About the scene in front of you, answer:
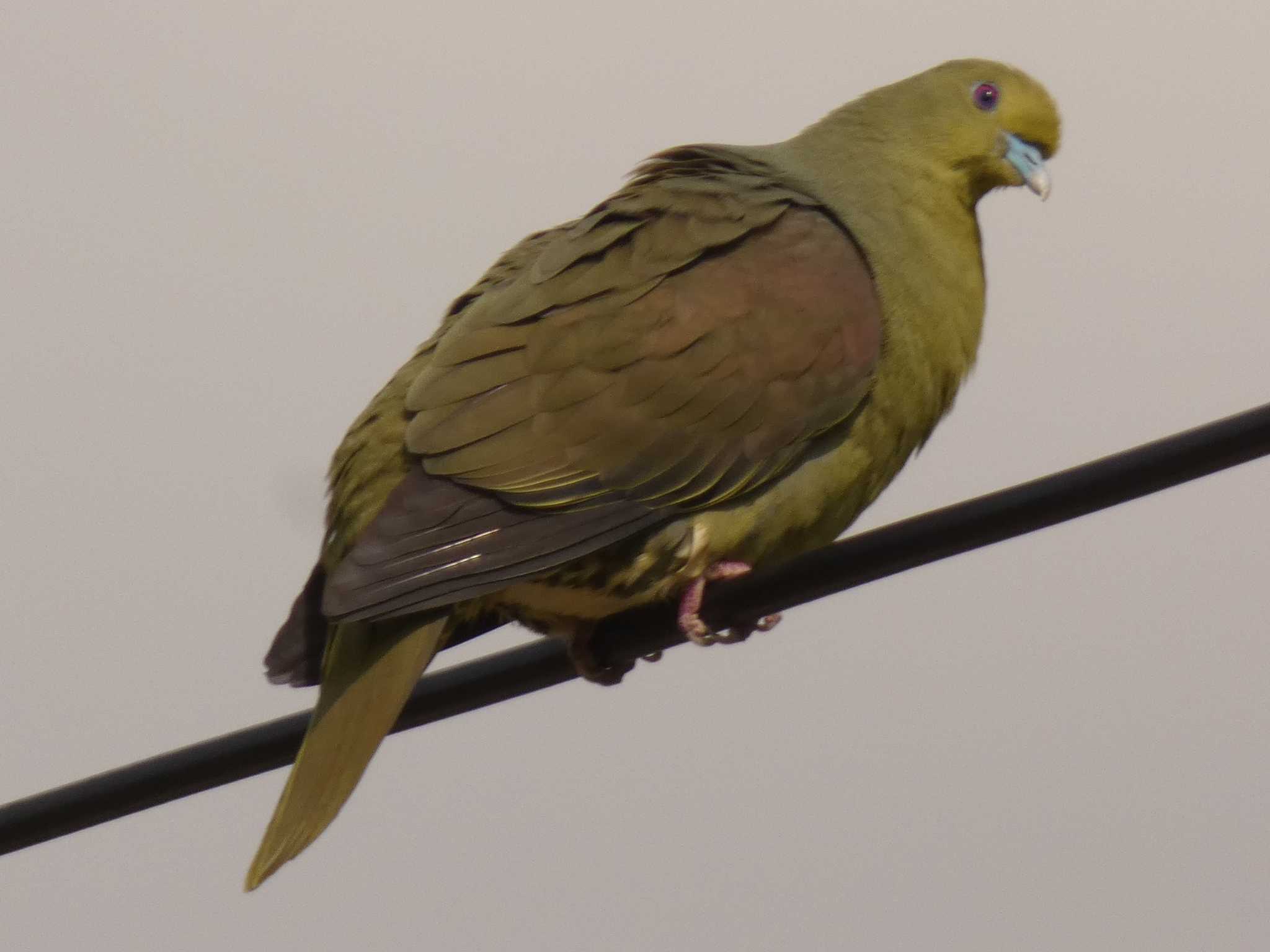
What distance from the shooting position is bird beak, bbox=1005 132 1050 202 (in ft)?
15.1

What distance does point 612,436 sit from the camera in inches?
144

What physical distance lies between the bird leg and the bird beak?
1.35 meters

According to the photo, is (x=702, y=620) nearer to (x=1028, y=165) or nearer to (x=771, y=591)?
(x=771, y=591)

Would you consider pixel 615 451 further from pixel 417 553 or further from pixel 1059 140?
pixel 1059 140

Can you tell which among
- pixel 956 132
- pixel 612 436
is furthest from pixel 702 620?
pixel 956 132

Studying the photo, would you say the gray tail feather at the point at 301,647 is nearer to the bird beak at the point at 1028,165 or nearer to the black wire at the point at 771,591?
the black wire at the point at 771,591

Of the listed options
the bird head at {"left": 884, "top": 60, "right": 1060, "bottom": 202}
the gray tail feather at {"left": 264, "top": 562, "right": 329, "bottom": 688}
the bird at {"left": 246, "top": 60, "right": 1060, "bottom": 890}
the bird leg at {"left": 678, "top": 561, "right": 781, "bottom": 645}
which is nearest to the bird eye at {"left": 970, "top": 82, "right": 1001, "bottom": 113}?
the bird head at {"left": 884, "top": 60, "right": 1060, "bottom": 202}

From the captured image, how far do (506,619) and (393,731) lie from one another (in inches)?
24.2

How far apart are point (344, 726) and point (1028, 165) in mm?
2208

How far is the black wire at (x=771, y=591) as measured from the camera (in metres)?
2.67

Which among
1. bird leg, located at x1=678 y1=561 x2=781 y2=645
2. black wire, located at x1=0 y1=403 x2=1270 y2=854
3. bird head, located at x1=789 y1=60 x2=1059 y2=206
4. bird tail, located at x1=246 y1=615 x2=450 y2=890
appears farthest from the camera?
bird head, located at x1=789 y1=60 x2=1059 y2=206

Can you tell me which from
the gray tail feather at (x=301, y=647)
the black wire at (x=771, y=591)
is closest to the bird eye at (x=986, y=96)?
the black wire at (x=771, y=591)

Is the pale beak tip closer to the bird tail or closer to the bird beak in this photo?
the bird beak

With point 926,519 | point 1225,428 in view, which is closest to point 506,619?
point 926,519
